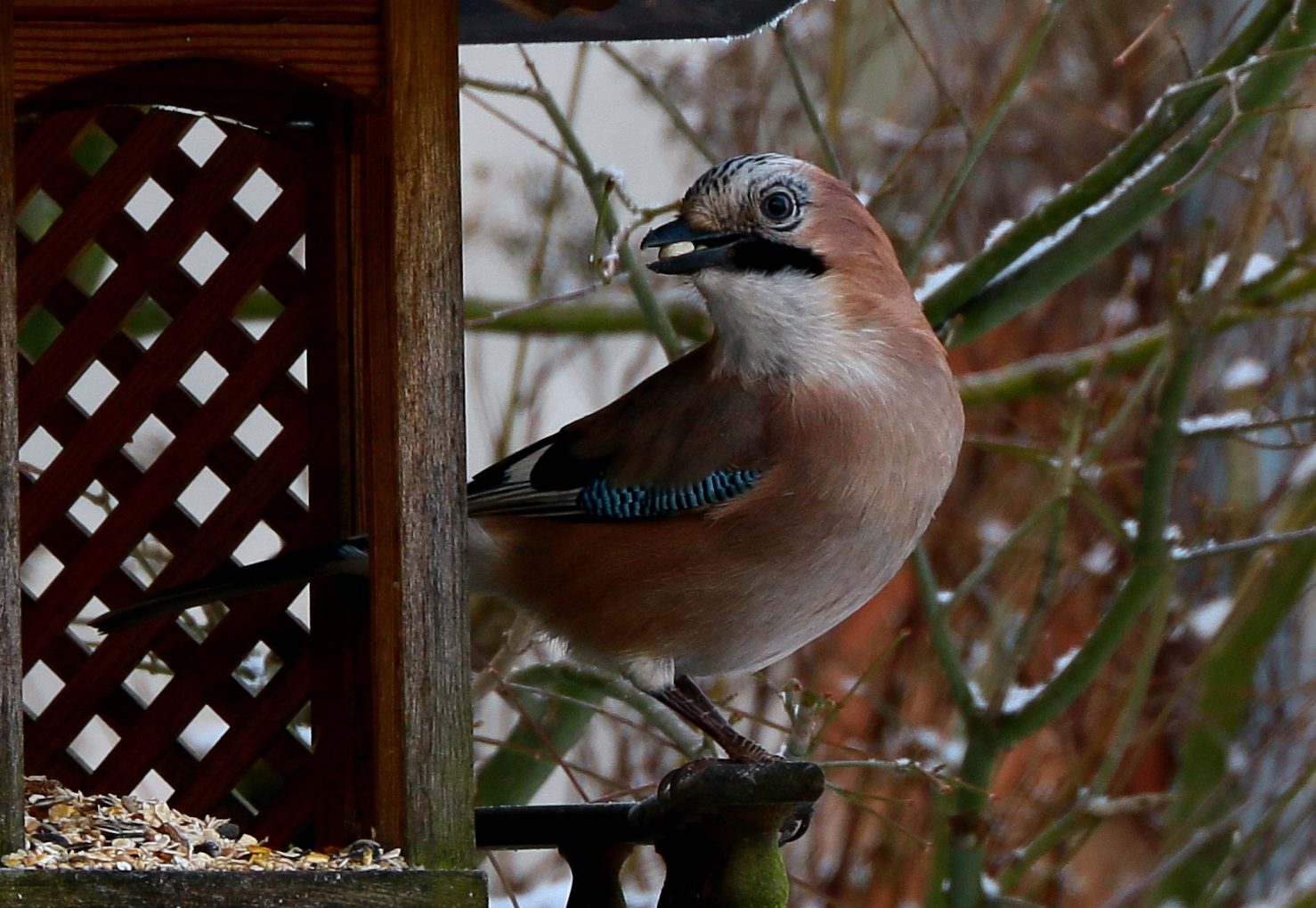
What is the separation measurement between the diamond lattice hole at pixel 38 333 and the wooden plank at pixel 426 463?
1.30m

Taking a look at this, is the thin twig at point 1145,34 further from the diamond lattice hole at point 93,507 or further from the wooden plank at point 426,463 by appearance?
the diamond lattice hole at point 93,507

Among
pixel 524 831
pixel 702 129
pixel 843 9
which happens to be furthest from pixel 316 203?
pixel 702 129

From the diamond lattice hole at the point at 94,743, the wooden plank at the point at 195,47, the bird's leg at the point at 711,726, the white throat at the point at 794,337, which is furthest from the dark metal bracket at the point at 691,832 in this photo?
the diamond lattice hole at the point at 94,743

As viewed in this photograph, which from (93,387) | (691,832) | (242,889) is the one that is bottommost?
(242,889)

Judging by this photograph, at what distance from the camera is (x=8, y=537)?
83.3 inches

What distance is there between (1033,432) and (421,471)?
13.8ft

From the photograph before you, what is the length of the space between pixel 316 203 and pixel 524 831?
3.67ft

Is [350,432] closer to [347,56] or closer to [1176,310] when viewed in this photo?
[347,56]

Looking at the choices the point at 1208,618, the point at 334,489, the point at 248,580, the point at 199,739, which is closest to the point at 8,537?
the point at 248,580

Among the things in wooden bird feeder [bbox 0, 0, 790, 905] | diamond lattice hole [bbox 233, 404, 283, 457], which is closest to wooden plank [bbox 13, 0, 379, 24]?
wooden bird feeder [bbox 0, 0, 790, 905]

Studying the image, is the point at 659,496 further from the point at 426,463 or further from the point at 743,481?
the point at 426,463

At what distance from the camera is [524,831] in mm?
2887

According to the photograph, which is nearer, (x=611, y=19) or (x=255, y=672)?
(x=611, y=19)

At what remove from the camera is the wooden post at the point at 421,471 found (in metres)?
2.41
